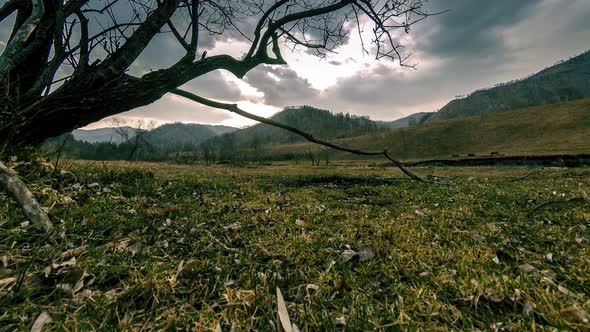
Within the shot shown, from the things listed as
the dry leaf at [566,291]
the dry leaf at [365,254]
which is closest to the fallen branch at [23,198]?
the dry leaf at [365,254]

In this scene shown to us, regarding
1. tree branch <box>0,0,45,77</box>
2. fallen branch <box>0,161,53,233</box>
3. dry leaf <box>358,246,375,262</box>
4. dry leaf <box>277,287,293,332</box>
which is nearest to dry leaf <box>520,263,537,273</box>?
dry leaf <box>358,246,375,262</box>

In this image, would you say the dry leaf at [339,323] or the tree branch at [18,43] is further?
the tree branch at [18,43]

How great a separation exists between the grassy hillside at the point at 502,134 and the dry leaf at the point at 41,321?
91969 millimetres

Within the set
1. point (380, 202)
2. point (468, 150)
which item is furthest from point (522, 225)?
point (468, 150)

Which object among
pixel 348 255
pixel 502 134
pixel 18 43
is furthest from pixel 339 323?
pixel 502 134

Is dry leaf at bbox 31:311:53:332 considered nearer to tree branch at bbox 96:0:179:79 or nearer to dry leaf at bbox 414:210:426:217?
tree branch at bbox 96:0:179:79

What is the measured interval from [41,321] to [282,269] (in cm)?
189

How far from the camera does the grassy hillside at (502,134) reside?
3201 inches

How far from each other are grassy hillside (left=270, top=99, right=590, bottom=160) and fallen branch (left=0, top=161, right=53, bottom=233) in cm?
9191

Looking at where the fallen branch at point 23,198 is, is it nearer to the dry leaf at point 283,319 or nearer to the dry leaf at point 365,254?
the dry leaf at point 283,319

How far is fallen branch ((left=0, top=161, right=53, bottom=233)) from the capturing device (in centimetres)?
280

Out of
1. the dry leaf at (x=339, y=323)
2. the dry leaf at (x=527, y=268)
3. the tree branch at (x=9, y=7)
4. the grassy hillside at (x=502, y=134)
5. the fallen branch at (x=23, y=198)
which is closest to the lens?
the dry leaf at (x=339, y=323)

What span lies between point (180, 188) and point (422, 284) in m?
6.60

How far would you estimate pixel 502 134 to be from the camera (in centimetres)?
10181
